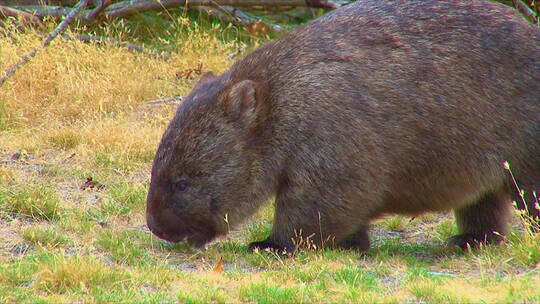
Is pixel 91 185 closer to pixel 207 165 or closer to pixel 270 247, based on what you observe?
pixel 207 165

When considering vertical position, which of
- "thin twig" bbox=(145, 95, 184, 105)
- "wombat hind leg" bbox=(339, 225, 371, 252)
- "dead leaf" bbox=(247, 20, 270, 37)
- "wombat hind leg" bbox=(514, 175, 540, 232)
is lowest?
"thin twig" bbox=(145, 95, 184, 105)

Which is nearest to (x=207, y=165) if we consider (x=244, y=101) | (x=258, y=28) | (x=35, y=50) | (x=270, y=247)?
(x=244, y=101)

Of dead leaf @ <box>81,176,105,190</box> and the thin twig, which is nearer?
dead leaf @ <box>81,176,105,190</box>

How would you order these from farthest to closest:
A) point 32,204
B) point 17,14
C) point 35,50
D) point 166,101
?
point 17,14 → point 166,101 → point 35,50 → point 32,204

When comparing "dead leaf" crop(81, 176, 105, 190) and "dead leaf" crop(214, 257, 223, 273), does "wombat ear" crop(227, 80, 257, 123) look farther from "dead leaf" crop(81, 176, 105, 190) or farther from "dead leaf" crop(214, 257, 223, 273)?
"dead leaf" crop(81, 176, 105, 190)

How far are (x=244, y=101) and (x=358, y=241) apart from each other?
1.28 metres

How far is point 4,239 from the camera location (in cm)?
565

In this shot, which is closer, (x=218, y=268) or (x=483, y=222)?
(x=218, y=268)

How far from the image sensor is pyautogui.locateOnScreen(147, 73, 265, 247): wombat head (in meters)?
5.52

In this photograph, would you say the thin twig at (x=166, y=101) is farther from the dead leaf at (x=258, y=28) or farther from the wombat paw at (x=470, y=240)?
the wombat paw at (x=470, y=240)

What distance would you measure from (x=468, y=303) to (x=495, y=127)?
5.47 ft

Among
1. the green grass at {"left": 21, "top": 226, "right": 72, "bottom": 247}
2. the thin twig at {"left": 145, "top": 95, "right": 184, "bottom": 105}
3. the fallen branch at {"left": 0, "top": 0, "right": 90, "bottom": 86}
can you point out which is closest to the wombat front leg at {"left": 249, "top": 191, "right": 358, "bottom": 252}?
the green grass at {"left": 21, "top": 226, "right": 72, "bottom": 247}

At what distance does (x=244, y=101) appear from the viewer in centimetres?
552

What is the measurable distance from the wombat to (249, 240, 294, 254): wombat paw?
0.01 metres
